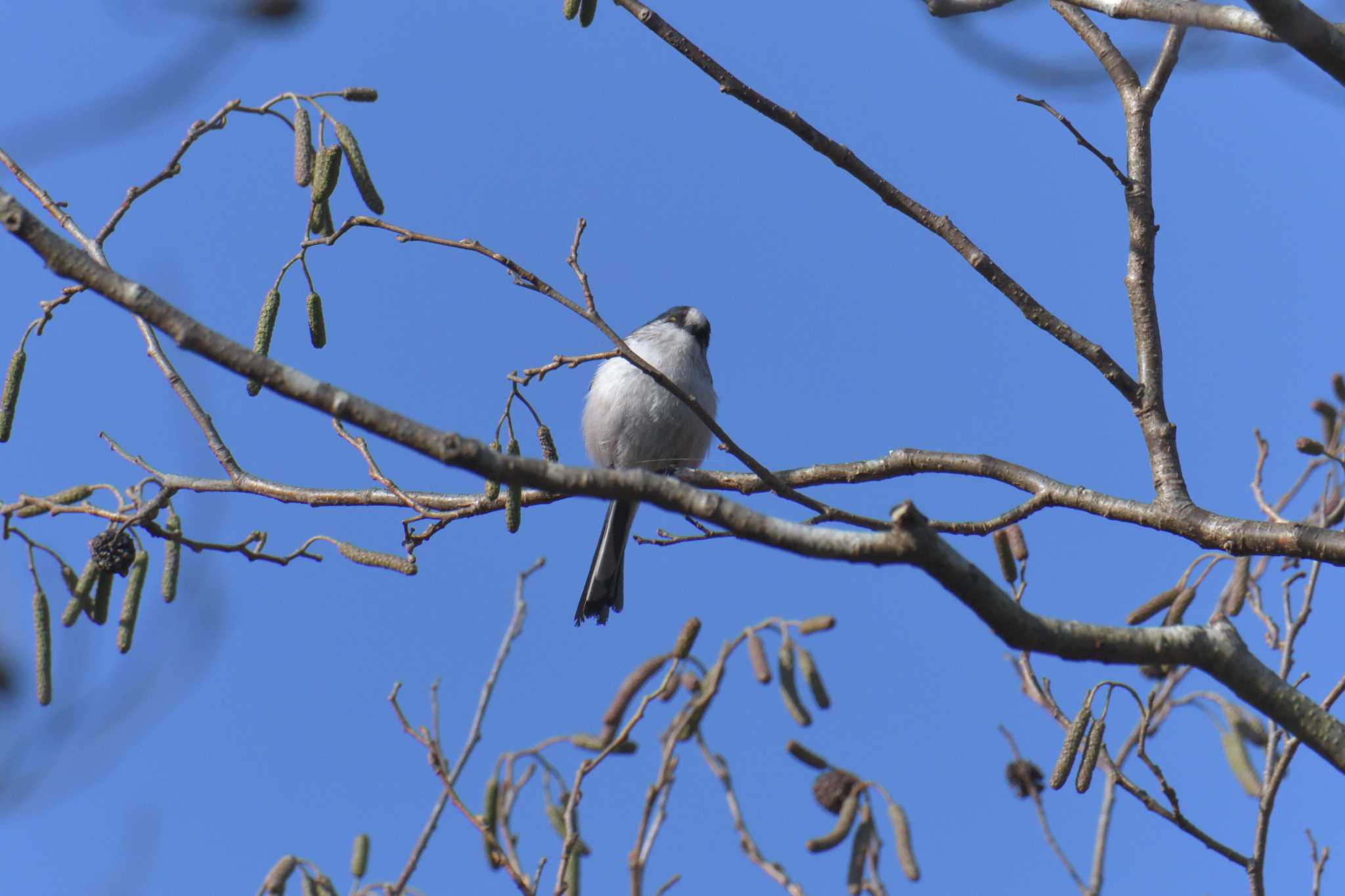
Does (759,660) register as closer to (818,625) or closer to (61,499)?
(818,625)

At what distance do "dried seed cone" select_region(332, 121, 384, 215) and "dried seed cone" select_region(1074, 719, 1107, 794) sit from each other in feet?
6.90

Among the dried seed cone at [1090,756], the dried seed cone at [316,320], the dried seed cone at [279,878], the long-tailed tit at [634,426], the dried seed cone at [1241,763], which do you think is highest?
the long-tailed tit at [634,426]

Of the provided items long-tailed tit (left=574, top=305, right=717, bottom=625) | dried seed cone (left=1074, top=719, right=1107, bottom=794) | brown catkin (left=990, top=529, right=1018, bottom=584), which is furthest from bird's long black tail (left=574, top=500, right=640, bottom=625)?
dried seed cone (left=1074, top=719, right=1107, bottom=794)

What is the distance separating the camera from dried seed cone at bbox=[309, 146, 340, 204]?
3.06 meters

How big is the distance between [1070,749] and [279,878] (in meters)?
1.93

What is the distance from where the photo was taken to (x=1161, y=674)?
12.7 ft

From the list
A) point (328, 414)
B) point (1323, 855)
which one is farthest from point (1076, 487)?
point (328, 414)

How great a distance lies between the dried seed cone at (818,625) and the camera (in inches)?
130

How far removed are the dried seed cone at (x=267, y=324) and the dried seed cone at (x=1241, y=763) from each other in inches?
113

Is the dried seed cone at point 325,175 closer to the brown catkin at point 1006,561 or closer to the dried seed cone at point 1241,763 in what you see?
the brown catkin at point 1006,561

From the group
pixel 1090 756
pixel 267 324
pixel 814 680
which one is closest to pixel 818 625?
pixel 814 680

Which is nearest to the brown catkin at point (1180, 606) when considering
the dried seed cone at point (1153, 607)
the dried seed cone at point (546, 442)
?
the dried seed cone at point (1153, 607)

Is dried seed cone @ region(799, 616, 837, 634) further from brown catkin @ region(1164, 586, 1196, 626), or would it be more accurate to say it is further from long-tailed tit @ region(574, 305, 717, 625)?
long-tailed tit @ region(574, 305, 717, 625)

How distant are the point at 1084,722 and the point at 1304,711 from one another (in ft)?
2.90
